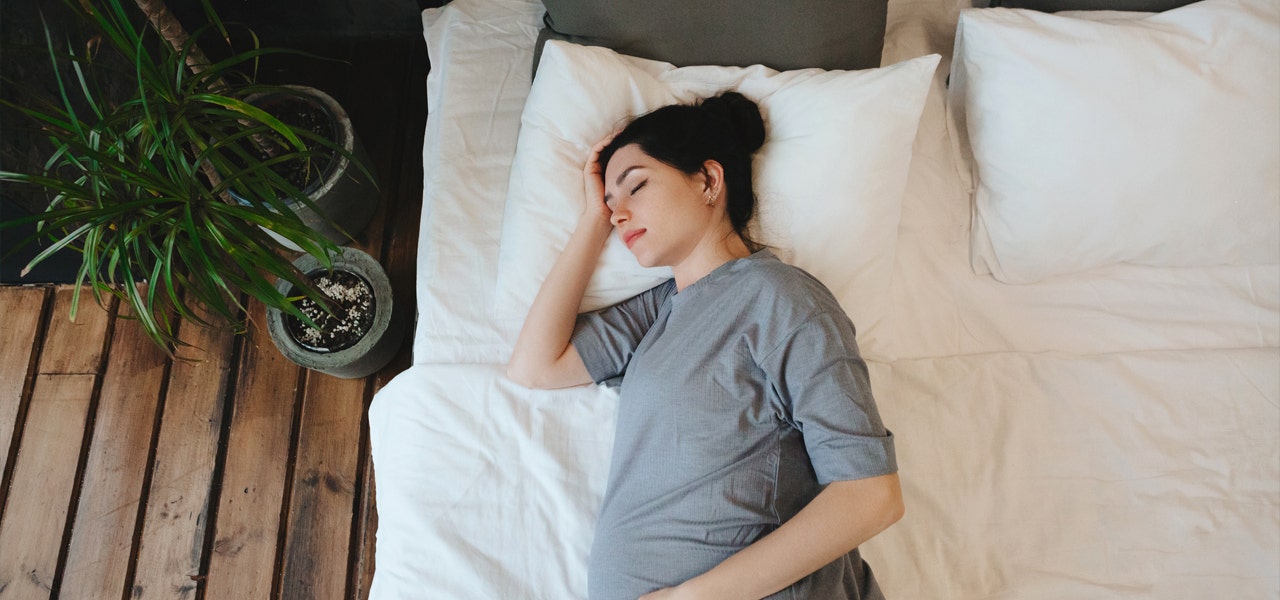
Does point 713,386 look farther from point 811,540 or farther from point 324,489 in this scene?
point 324,489

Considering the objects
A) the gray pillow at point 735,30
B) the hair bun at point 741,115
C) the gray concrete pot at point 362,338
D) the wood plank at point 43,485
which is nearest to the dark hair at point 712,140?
the hair bun at point 741,115

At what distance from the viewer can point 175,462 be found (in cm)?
155

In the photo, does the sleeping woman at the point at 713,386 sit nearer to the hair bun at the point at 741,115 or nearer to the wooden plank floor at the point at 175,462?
the hair bun at the point at 741,115

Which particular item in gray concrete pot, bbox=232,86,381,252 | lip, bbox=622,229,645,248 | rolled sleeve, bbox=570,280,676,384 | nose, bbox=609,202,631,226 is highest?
gray concrete pot, bbox=232,86,381,252

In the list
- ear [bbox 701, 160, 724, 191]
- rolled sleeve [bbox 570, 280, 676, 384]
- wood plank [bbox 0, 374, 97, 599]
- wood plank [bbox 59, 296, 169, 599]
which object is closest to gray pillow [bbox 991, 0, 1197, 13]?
ear [bbox 701, 160, 724, 191]

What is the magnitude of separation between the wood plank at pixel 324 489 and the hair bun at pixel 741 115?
98cm

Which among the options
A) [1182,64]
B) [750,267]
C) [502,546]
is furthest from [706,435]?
[1182,64]

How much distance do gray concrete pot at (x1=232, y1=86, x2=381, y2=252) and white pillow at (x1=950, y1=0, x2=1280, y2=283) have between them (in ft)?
3.80

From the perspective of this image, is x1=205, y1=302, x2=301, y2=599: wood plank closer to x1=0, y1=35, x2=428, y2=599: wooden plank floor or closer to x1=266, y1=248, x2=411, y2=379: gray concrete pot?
x1=0, y1=35, x2=428, y2=599: wooden plank floor

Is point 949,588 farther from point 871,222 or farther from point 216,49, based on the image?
point 216,49

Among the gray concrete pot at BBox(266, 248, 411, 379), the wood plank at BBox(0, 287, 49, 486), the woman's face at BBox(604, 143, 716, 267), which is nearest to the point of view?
the woman's face at BBox(604, 143, 716, 267)

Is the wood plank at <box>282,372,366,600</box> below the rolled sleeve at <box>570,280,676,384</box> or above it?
below

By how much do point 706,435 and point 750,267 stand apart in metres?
0.26

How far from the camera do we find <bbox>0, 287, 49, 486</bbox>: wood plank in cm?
156
